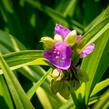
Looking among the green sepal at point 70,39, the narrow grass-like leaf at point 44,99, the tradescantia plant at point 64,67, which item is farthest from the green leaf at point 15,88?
the narrow grass-like leaf at point 44,99

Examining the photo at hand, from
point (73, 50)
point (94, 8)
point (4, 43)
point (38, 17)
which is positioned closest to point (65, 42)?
point (73, 50)

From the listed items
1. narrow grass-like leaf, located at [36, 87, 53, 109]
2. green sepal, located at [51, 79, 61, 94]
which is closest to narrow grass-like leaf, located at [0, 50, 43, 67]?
green sepal, located at [51, 79, 61, 94]

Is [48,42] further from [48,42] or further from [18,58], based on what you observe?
[18,58]

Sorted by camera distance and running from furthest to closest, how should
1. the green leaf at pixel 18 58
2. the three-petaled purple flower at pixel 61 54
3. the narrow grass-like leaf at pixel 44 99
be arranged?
the narrow grass-like leaf at pixel 44 99 → the green leaf at pixel 18 58 → the three-petaled purple flower at pixel 61 54

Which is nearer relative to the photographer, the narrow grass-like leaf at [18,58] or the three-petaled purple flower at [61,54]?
the three-petaled purple flower at [61,54]

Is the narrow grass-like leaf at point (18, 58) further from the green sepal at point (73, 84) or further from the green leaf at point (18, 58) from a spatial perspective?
the green sepal at point (73, 84)

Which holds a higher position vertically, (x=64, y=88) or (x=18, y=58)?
(x=18, y=58)

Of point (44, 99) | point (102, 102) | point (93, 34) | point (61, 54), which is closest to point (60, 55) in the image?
point (61, 54)
